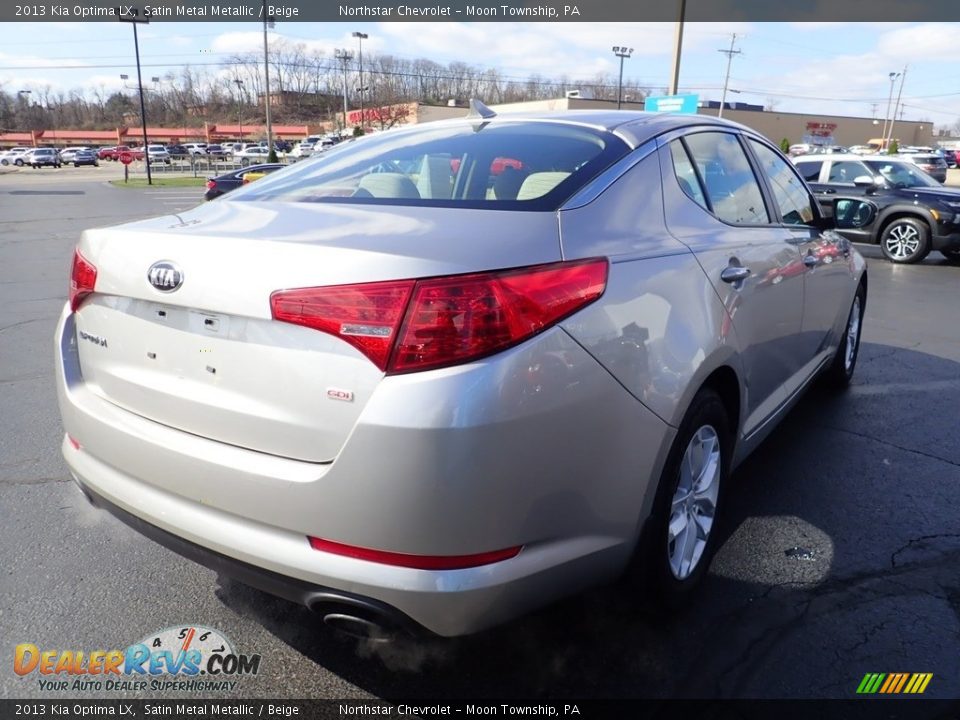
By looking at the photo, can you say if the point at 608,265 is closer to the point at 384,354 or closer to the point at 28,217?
the point at 384,354

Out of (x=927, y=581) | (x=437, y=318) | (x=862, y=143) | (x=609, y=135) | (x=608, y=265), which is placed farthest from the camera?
(x=862, y=143)

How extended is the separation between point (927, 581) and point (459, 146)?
8.12 feet

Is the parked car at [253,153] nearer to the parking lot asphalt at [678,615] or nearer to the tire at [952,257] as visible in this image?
the tire at [952,257]

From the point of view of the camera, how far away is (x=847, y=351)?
4.90 metres

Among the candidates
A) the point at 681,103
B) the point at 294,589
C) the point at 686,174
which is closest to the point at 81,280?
the point at 294,589

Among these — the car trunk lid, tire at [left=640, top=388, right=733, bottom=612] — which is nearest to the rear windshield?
the car trunk lid

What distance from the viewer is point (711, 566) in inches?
113

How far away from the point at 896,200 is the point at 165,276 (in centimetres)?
1225

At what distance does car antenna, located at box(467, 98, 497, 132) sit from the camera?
3.01 metres

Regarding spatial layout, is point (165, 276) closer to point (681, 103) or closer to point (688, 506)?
point (688, 506)

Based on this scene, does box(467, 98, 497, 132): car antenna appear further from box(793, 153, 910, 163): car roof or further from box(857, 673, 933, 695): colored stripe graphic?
box(793, 153, 910, 163): car roof

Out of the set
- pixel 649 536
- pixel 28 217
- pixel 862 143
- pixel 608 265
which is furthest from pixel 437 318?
pixel 862 143

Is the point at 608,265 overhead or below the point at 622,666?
overhead

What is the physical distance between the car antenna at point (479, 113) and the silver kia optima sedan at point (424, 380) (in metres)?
0.45
